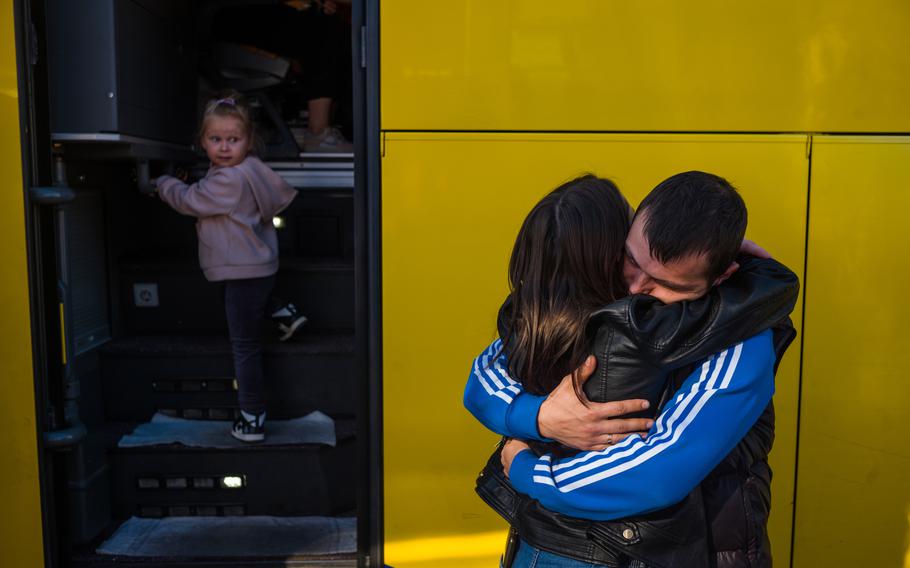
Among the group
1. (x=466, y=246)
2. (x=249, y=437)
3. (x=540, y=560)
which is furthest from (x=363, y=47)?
(x=249, y=437)

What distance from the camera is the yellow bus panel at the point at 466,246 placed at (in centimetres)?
224

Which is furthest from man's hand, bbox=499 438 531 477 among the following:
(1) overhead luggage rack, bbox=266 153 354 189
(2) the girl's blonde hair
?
(1) overhead luggage rack, bbox=266 153 354 189

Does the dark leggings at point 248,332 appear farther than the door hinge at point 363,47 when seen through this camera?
Yes

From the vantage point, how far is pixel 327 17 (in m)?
4.38

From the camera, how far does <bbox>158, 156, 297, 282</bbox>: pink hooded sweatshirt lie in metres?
3.27

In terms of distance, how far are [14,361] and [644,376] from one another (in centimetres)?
198

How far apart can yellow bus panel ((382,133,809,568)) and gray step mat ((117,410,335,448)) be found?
809 mm

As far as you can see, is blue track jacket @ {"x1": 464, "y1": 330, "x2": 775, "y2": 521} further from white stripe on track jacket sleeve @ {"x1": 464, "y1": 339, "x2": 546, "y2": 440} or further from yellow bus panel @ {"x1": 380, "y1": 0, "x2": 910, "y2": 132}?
yellow bus panel @ {"x1": 380, "y1": 0, "x2": 910, "y2": 132}

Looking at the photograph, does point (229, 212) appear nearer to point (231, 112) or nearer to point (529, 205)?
point (231, 112)

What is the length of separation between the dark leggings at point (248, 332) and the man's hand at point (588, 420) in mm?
2139

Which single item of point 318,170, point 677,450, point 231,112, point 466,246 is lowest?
point 677,450

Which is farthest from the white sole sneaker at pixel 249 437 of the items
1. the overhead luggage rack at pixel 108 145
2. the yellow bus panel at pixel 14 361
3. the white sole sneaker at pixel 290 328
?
the overhead luggage rack at pixel 108 145

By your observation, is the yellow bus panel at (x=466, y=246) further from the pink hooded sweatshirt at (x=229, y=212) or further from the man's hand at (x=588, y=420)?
the pink hooded sweatshirt at (x=229, y=212)

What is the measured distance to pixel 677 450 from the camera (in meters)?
1.15
